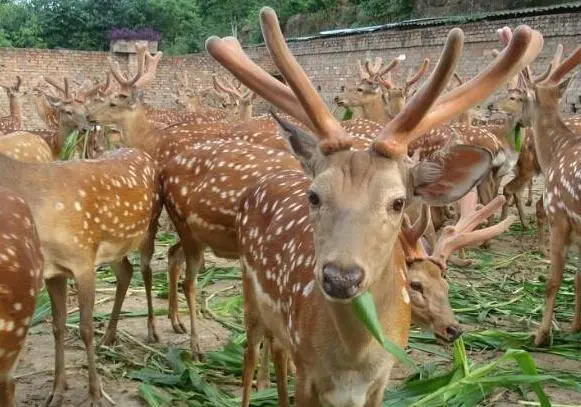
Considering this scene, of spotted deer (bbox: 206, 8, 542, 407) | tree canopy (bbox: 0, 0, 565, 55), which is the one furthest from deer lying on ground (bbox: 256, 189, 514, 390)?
tree canopy (bbox: 0, 0, 565, 55)

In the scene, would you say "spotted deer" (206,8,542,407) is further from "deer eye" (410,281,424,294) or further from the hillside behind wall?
the hillside behind wall

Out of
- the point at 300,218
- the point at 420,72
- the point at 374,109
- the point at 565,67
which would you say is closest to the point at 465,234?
the point at 300,218

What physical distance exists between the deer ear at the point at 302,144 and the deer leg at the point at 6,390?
138 cm

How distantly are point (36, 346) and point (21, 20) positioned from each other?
1378 inches

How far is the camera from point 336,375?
111 inches

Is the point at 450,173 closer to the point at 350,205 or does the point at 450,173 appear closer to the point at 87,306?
the point at 350,205

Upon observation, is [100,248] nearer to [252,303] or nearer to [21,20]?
[252,303]

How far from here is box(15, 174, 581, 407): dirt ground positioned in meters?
4.23

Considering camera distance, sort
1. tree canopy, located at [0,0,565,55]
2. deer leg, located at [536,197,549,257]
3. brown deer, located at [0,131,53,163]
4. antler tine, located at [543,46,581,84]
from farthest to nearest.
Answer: tree canopy, located at [0,0,565,55] → deer leg, located at [536,197,549,257] → brown deer, located at [0,131,53,163] → antler tine, located at [543,46,581,84]

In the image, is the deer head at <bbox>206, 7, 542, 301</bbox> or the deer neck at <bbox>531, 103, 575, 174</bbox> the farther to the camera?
the deer neck at <bbox>531, 103, 575, 174</bbox>

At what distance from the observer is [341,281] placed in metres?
2.23

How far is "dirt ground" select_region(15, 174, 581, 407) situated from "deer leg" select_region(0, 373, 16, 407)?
1368 millimetres

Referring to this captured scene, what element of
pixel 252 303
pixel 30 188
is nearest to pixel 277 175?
pixel 252 303

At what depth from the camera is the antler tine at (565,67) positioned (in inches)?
211
